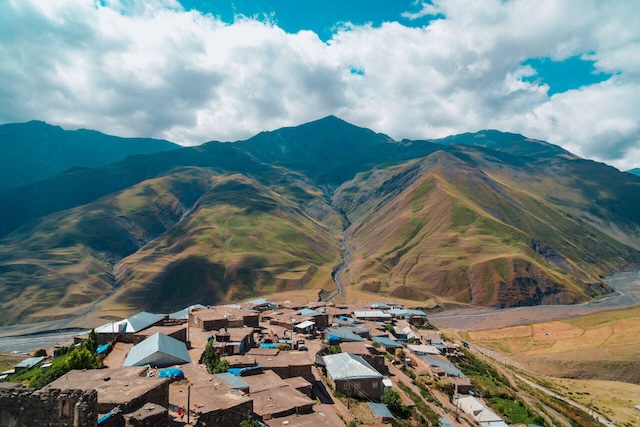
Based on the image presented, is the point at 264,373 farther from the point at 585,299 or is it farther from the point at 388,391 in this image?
the point at 585,299

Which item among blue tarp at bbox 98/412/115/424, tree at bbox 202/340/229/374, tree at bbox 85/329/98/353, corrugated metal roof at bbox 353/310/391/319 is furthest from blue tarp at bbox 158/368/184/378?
corrugated metal roof at bbox 353/310/391/319

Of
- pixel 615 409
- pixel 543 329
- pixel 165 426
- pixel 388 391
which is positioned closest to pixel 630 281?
pixel 543 329

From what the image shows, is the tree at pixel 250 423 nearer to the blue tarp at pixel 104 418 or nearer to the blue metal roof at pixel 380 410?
the blue tarp at pixel 104 418

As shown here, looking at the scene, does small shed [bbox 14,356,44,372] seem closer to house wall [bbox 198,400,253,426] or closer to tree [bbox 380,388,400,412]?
house wall [bbox 198,400,253,426]

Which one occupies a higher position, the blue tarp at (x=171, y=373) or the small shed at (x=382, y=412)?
the blue tarp at (x=171, y=373)

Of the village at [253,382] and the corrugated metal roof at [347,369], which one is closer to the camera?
the village at [253,382]

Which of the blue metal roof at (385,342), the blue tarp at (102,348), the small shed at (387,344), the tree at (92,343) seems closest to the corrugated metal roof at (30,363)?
the blue tarp at (102,348)
